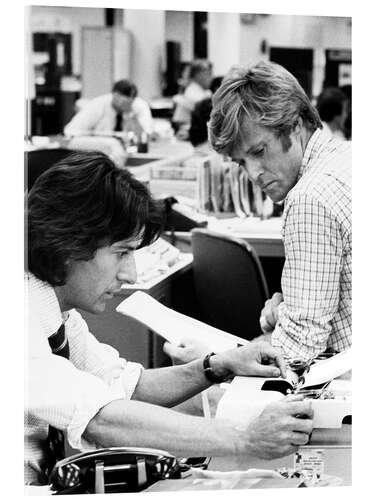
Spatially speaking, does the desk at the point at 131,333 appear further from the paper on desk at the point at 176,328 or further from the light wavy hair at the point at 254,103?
the light wavy hair at the point at 254,103

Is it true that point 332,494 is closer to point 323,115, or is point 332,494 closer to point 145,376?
point 145,376

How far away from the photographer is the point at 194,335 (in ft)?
7.59

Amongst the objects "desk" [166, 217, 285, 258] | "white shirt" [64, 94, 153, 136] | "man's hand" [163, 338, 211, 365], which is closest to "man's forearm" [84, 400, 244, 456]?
"man's hand" [163, 338, 211, 365]

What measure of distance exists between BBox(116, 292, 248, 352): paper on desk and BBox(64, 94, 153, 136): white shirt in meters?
5.19

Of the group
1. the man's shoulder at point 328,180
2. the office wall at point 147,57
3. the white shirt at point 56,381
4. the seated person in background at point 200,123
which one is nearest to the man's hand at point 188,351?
the white shirt at point 56,381

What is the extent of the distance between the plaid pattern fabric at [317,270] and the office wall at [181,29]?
618 millimetres

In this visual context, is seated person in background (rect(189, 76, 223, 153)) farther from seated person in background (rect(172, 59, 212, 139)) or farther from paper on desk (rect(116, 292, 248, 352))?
seated person in background (rect(172, 59, 212, 139))

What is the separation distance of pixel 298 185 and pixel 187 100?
6619mm

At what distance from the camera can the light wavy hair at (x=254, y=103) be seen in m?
2.27

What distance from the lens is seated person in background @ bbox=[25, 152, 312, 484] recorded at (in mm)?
1716

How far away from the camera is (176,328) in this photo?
7.68 feet

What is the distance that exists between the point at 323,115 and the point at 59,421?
4774 millimetres

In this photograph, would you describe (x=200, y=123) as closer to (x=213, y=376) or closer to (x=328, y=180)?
(x=328, y=180)
